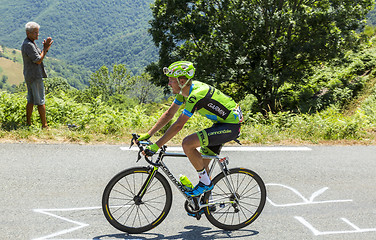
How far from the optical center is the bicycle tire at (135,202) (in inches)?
158

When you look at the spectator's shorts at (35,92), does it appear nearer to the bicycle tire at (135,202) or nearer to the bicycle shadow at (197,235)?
the bicycle tire at (135,202)

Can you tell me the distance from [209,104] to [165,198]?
1.27 m

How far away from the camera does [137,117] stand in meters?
9.88

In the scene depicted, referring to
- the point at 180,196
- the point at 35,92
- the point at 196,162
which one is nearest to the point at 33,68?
the point at 35,92

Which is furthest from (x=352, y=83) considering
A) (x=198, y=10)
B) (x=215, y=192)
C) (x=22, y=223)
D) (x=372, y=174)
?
(x=22, y=223)

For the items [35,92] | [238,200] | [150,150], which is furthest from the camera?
[35,92]

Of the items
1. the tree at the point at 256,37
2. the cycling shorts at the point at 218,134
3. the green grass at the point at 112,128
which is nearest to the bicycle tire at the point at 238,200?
the cycling shorts at the point at 218,134

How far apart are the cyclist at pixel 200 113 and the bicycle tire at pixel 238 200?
242 mm

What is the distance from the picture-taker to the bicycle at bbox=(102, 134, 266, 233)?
13.4ft

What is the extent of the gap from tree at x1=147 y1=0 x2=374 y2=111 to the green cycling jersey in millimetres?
14411

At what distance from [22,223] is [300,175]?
15.5ft

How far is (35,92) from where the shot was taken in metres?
7.79

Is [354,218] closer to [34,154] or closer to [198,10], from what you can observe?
[34,154]

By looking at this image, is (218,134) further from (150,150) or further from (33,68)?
(33,68)
